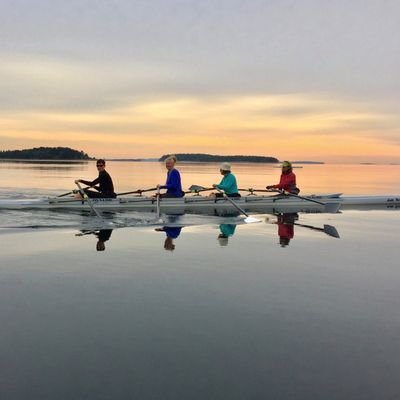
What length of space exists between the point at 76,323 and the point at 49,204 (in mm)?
12202

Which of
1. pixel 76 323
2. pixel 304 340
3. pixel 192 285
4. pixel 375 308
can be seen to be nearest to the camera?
pixel 304 340

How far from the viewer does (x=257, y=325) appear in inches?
241

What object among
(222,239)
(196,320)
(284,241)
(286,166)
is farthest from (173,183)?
(196,320)

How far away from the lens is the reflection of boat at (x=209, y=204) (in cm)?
1747

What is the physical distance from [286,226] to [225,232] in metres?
2.84

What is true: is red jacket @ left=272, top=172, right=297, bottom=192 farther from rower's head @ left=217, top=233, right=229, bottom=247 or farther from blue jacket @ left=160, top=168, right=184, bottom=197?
rower's head @ left=217, top=233, right=229, bottom=247

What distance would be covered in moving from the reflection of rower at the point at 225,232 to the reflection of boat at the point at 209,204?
11.1 ft

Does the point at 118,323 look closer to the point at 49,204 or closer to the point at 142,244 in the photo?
the point at 142,244

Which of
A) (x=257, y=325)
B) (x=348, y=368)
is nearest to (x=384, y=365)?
(x=348, y=368)

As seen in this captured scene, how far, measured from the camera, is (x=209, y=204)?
63.8ft

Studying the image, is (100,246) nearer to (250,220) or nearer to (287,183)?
(250,220)

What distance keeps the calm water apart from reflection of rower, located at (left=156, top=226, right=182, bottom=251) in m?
0.17

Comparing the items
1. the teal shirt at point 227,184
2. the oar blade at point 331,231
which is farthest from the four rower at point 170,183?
the oar blade at point 331,231

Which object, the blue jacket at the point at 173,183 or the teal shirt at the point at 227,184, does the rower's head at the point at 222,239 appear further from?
the teal shirt at the point at 227,184
